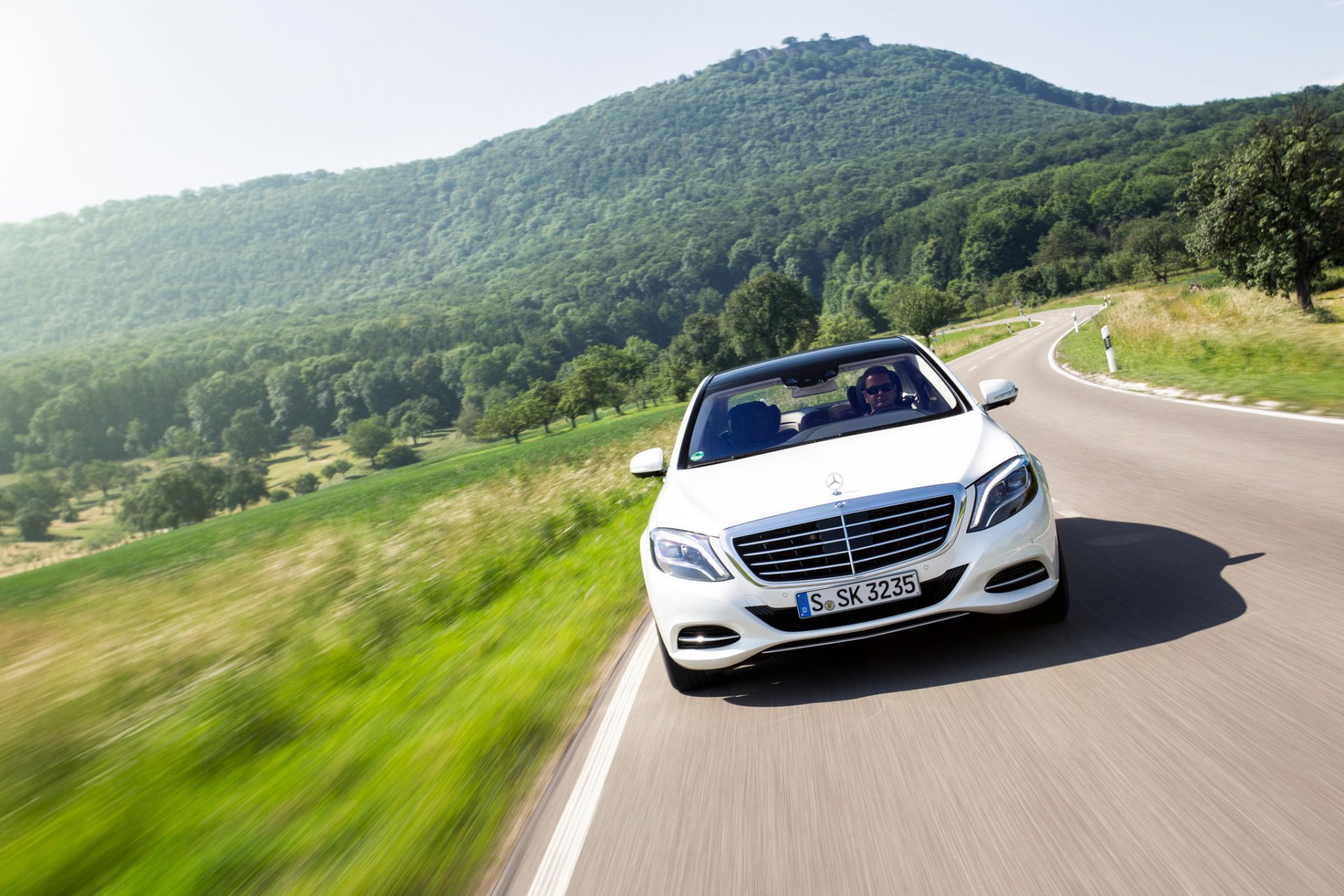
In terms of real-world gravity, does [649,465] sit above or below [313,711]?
above

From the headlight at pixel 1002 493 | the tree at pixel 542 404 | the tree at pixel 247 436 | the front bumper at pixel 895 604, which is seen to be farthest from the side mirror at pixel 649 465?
the tree at pixel 247 436

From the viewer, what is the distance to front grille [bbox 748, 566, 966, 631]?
386 cm

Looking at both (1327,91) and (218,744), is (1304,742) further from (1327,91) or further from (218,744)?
(1327,91)

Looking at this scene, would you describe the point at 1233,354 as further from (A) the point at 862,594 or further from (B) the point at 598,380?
(B) the point at 598,380

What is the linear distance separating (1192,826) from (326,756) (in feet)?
13.2

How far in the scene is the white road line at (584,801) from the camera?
297 centimetres

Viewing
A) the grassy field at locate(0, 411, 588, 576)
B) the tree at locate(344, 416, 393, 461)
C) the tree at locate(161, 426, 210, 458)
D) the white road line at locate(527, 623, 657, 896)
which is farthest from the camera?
the tree at locate(161, 426, 210, 458)

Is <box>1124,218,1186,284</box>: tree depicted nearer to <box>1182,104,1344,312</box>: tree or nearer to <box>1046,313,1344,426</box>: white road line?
<box>1182,104,1344,312</box>: tree

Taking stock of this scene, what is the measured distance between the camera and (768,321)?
10331 cm

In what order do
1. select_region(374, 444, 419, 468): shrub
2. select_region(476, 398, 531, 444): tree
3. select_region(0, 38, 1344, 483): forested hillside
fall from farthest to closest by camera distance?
1. select_region(0, 38, 1344, 483): forested hillside
2. select_region(374, 444, 419, 468): shrub
3. select_region(476, 398, 531, 444): tree

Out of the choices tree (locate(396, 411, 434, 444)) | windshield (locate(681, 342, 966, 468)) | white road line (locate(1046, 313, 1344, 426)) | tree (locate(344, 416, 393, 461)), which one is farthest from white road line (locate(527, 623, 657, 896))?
tree (locate(396, 411, 434, 444))

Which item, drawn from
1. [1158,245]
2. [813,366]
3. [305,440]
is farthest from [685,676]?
[1158,245]

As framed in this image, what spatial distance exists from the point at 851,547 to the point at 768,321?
101m

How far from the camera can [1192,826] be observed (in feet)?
8.18
